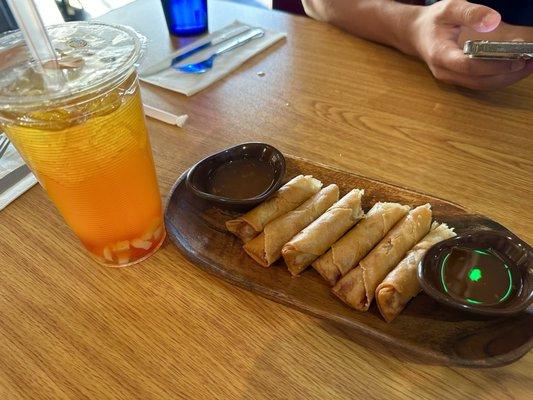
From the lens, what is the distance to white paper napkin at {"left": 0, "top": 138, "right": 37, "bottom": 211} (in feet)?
3.35

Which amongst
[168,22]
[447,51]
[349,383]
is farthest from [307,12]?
[349,383]


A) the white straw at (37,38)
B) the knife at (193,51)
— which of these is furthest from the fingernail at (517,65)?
the white straw at (37,38)

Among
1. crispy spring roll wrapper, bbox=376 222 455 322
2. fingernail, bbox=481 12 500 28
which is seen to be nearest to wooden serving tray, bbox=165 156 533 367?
crispy spring roll wrapper, bbox=376 222 455 322

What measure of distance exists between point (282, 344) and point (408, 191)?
17.5 inches

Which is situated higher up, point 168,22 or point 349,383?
point 168,22

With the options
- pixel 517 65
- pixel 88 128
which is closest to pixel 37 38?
pixel 88 128

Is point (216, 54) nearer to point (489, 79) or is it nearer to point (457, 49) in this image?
point (457, 49)

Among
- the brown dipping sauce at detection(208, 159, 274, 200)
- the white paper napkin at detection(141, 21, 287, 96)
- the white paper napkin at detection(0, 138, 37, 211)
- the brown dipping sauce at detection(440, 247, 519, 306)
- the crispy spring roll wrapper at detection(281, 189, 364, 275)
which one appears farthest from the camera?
the white paper napkin at detection(141, 21, 287, 96)

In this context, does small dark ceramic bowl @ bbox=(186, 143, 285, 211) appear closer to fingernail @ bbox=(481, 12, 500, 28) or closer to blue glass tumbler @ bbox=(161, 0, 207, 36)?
fingernail @ bbox=(481, 12, 500, 28)

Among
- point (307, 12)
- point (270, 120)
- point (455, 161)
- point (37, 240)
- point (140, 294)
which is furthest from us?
point (307, 12)

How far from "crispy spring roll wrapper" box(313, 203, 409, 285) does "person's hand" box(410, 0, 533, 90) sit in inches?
24.9

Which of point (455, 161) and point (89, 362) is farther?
point (455, 161)

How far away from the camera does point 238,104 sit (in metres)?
1.35

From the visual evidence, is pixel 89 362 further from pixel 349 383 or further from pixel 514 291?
pixel 514 291
